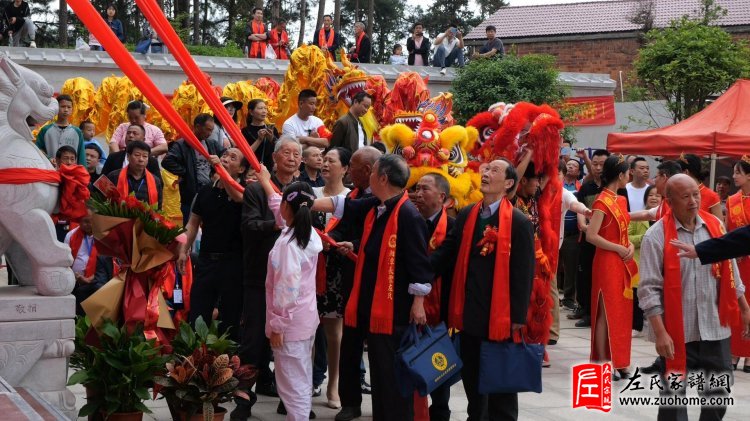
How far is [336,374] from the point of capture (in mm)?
6508

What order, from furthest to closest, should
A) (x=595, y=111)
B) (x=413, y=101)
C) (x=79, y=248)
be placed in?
(x=595, y=111)
(x=413, y=101)
(x=79, y=248)

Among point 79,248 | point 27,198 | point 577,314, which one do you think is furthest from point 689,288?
point 577,314

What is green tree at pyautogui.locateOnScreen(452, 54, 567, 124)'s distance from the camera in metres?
15.8

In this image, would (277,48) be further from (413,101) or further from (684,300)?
(684,300)

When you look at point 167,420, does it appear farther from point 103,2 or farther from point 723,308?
point 103,2

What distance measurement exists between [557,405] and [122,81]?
7.77m

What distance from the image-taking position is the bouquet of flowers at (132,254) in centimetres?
Answer: 586

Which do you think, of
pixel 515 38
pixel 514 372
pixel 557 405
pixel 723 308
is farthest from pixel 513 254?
pixel 515 38

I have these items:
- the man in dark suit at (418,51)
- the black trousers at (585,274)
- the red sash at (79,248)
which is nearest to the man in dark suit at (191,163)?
the red sash at (79,248)

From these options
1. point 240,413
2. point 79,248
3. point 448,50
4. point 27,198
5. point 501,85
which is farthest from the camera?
point 448,50

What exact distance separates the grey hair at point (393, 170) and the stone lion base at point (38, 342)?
6.14ft

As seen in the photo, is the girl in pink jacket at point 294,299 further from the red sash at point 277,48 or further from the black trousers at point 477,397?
the red sash at point 277,48

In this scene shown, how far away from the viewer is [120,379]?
5.16m

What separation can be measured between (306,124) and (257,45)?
9309 mm
